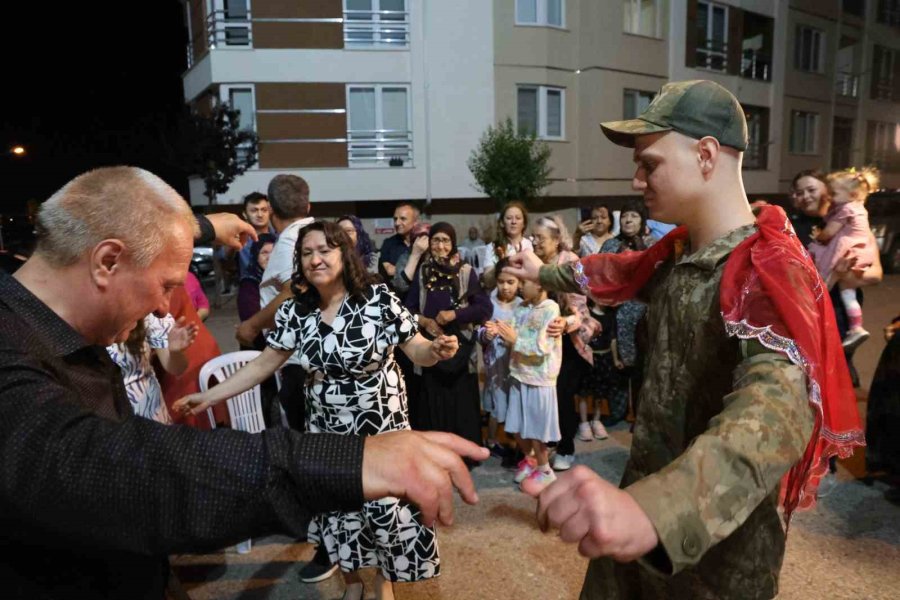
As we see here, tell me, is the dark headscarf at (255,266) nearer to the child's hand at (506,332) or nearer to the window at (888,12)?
the child's hand at (506,332)

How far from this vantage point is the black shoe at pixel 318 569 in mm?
3607

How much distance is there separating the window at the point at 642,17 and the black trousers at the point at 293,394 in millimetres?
20110

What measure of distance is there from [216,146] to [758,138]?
66.2 feet

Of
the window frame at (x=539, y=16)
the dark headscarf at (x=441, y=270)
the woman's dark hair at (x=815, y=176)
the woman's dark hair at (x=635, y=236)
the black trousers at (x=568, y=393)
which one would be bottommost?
the black trousers at (x=568, y=393)

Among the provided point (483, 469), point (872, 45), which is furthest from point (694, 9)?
point (483, 469)

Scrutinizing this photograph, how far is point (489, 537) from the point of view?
3.93m

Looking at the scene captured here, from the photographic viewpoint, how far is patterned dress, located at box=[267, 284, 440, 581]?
120 inches

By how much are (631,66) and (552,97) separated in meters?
2.92

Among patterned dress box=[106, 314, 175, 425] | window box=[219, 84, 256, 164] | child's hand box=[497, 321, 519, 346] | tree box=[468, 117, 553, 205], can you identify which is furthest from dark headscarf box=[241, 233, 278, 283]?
window box=[219, 84, 256, 164]

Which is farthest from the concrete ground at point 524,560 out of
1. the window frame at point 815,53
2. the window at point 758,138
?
the window frame at point 815,53

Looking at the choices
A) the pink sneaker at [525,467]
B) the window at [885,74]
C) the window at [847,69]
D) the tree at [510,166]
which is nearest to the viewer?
the pink sneaker at [525,467]

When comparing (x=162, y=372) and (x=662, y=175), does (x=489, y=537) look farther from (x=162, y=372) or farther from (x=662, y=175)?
(x=662, y=175)

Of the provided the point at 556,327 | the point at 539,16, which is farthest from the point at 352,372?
the point at 539,16

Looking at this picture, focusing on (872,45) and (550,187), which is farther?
(872,45)
